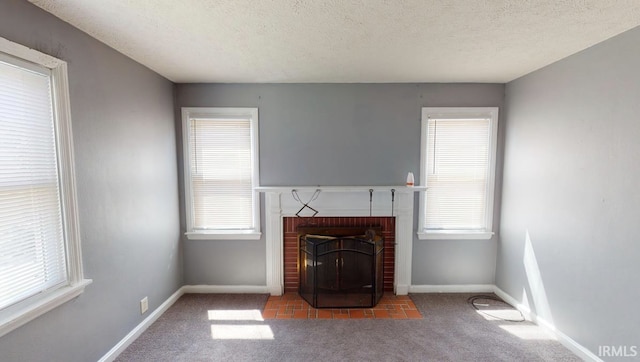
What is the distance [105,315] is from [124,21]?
6.81ft

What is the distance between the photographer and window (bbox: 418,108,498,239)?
3086 mm

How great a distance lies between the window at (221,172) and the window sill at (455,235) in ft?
6.41

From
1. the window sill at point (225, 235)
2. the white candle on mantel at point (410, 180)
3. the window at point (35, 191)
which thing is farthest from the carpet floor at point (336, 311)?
the window at point (35, 191)

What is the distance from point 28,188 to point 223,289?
7.07 ft

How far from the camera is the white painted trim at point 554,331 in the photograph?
2107 millimetres

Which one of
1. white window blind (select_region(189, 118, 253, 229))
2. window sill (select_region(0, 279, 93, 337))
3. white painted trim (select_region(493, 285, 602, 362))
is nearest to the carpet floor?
white window blind (select_region(189, 118, 253, 229))

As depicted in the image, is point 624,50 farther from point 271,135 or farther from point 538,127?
point 271,135

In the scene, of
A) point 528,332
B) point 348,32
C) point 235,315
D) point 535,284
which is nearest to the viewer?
point 348,32

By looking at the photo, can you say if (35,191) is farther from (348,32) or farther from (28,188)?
(348,32)

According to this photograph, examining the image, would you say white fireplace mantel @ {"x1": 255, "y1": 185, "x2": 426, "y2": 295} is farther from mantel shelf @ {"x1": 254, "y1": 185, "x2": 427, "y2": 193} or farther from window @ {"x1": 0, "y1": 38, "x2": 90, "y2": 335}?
window @ {"x1": 0, "y1": 38, "x2": 90, "y2": 335}

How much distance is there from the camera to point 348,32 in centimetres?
183

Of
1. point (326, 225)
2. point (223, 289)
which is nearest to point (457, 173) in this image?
point (326, 225)

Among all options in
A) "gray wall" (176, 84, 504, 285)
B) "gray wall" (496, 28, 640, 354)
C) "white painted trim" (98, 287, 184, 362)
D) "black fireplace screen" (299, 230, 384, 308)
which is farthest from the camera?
"gray wall" (176, 84, 504, 285)

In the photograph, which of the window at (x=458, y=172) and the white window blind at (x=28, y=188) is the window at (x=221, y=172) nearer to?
the white window blind at (x=28, y=188)
